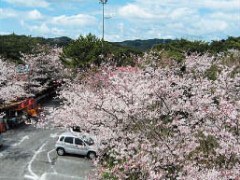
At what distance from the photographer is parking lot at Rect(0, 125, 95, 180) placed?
22.3 metres

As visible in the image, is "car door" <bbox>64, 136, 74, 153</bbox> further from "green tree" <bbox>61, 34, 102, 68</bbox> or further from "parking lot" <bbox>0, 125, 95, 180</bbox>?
"green tree" <bbox>61, 34, 102, 68</bbox>

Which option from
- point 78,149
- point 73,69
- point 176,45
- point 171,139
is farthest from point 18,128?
point 176,45

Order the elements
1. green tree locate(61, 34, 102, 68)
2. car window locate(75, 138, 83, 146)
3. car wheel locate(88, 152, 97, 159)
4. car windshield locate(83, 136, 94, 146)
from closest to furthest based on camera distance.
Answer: car windshield locate(83, 136, 94, 146) < car wheel locate(88, 152, 97, 159) < car window locate(75, 138, 83, 146) < green tree locate(61, 34, 102, 68)

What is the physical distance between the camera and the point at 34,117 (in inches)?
1415

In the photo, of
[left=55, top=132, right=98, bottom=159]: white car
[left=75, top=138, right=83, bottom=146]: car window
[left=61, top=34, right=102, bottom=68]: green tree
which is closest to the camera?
[left=55, top=132, right=98, bottom=159]: white car

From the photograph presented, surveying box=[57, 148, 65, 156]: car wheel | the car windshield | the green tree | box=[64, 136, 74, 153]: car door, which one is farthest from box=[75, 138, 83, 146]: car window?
the green tree

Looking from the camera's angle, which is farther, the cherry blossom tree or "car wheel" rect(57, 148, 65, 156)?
"car wheel" rect(57, 148, 65, 156)

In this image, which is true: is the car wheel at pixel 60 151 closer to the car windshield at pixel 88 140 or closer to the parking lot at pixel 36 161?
the parking lot at pixel 36 161

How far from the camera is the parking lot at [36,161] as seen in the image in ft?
73.1

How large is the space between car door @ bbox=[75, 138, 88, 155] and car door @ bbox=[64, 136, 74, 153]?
27cm

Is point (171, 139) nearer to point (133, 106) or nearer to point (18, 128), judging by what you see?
point (133, 106)

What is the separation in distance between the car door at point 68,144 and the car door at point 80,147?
270 mm

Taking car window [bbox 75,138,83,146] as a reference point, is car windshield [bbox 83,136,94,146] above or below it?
above

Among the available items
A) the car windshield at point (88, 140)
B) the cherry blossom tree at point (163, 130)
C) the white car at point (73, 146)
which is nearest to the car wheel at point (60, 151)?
the white car at point (73, 146)
